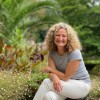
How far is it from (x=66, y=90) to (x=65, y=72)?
0.86ft

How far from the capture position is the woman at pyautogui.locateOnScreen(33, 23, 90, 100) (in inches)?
190

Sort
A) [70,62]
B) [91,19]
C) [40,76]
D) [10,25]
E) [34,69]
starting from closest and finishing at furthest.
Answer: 1. [70,62]
2. [40,76]
3. [34,69]
4. [10,25]
5. [91,19]

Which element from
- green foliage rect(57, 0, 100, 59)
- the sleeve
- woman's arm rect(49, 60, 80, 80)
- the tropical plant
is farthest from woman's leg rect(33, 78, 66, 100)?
green foliage rect(57, 0, 100, 59)

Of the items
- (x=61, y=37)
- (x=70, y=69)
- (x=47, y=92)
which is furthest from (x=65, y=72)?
(x=61, y=37)

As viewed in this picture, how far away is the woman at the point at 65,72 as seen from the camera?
15.9ft

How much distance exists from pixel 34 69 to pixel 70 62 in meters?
3.65

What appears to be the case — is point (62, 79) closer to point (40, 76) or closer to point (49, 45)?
point (49, 45)

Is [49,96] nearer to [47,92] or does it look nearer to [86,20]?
[47,92]

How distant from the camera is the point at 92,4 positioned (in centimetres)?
1366

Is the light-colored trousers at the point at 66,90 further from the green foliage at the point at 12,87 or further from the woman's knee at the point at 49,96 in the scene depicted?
the green foliage at the point at 12,87

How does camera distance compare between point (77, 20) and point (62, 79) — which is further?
point (77, 20)

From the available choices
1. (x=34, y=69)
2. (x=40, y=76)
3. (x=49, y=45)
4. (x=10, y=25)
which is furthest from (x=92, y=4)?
(x=49, y=45)

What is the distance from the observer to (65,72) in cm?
492

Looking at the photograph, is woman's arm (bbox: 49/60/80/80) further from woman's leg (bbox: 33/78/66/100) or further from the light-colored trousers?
woman's leg (bbox: 33/78/66/100)
